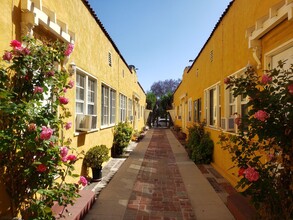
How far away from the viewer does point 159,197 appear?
18.6ft

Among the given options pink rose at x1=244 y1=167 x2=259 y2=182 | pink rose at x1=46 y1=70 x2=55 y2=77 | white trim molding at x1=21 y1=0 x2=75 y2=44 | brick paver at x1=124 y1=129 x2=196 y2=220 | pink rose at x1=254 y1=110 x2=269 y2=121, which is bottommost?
brick paver at x1=124 y1=129 x2=196 y2=220

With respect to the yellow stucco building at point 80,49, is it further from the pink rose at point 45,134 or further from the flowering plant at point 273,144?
the flowering plant at point 273,144

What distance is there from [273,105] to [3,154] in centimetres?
331

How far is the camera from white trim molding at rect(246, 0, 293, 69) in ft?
11.7

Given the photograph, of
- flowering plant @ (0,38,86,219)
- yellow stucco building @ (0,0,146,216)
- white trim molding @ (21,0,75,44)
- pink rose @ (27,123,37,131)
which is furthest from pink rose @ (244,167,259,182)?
white trim molding @ (21,0,75,44)

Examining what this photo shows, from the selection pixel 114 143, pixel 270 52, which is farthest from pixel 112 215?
pixel 114 143

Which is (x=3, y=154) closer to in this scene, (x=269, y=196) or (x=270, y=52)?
(x=269, y=196)

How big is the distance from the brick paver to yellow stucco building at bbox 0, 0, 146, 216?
1.86 metres

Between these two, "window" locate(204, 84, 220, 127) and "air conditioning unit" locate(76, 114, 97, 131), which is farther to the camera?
"window" locate(204, 84, 220, 127)

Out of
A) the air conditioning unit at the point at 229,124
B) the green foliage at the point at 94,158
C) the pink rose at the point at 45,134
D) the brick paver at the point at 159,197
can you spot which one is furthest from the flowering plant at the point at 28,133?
the air conditioning unit at the point at 229,124

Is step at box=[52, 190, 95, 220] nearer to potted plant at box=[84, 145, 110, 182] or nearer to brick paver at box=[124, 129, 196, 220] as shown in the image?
brick paver at box=[124, 129, 196, 220]

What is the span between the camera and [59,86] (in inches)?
128

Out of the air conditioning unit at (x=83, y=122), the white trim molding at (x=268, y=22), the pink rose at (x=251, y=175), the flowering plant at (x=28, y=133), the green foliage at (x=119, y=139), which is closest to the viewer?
the flowering plant at (x=28, y=133)

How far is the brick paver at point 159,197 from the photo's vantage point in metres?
4.71
